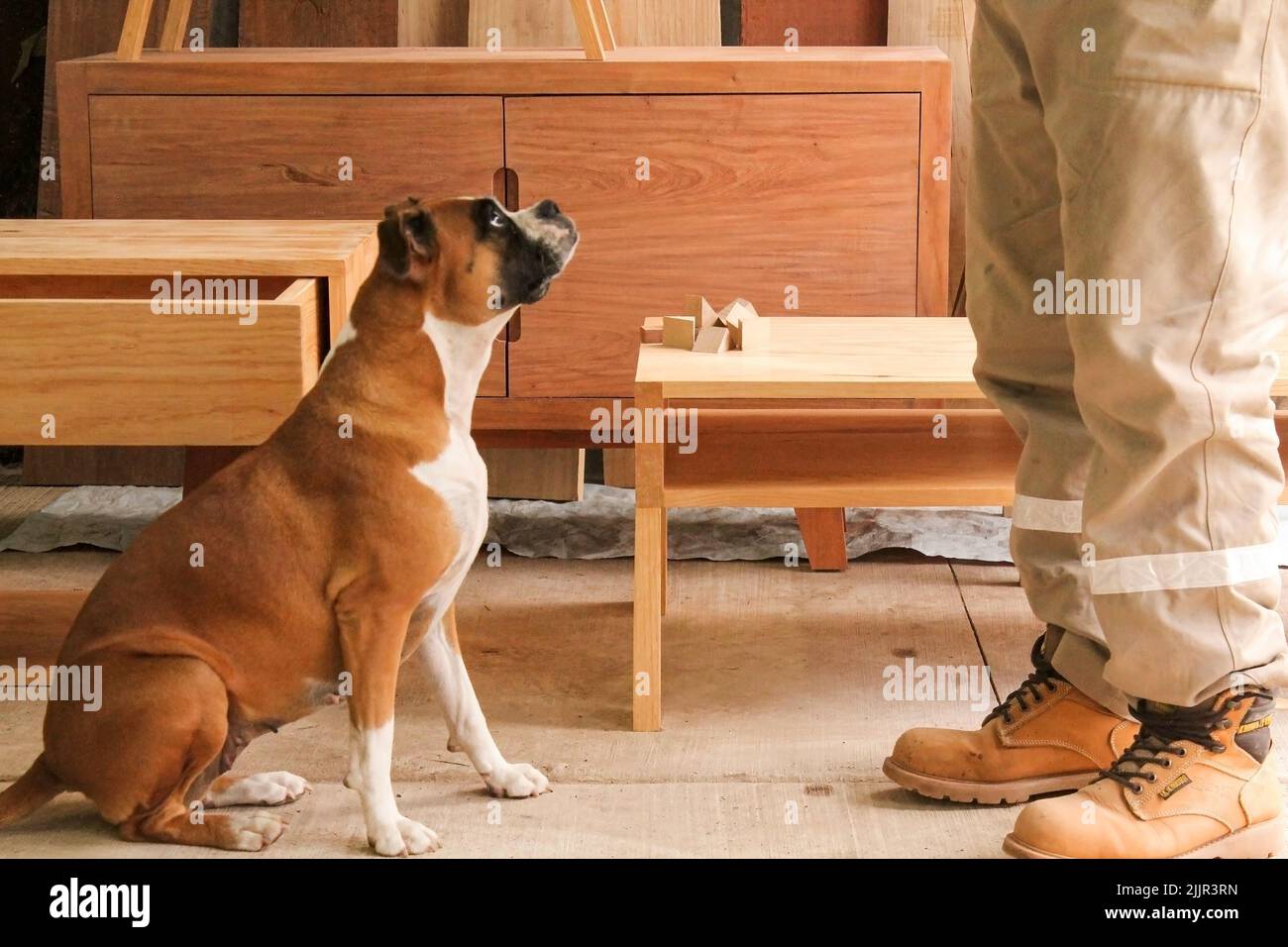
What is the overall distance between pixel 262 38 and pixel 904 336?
2.03 metres

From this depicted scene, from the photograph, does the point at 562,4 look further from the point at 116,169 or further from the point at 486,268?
the point at 486,268

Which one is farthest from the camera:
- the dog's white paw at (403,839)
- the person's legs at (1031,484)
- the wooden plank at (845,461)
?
the wooden plank at (845,461)

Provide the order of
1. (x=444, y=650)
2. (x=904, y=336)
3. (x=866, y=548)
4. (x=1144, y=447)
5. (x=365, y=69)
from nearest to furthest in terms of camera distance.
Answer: (x=1144, y=447), (x=444, y=650), (x=904, y=336), (x=365, y=69), (x=866, y=548)

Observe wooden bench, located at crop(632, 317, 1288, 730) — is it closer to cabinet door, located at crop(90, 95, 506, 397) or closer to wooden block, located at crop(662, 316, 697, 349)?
wooden block, located at crop(662, 316, 697, 349)

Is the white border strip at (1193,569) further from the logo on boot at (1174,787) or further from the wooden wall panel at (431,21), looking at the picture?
the wooden wall panel at (431,21)

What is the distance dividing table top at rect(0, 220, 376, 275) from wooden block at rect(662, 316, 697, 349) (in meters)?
0.57

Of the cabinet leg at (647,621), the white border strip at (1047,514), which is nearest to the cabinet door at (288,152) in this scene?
the cabinet leg at (647,621)

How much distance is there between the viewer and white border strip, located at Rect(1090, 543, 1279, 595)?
1.87 meters

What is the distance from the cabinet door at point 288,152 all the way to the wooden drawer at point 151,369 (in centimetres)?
95

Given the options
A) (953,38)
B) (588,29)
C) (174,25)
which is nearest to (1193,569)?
(588,29)

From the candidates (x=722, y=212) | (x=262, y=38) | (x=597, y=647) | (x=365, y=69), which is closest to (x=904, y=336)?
(x=722, y=212)

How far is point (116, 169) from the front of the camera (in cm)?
335

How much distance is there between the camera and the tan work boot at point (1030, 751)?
7.34 feet

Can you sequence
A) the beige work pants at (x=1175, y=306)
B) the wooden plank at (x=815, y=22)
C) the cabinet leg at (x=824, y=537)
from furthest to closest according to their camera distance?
the wooden plank at (x=815, y=22), the cabinet leg at (x=824, y=537), the beige work pants at (x=1175, y=306)
